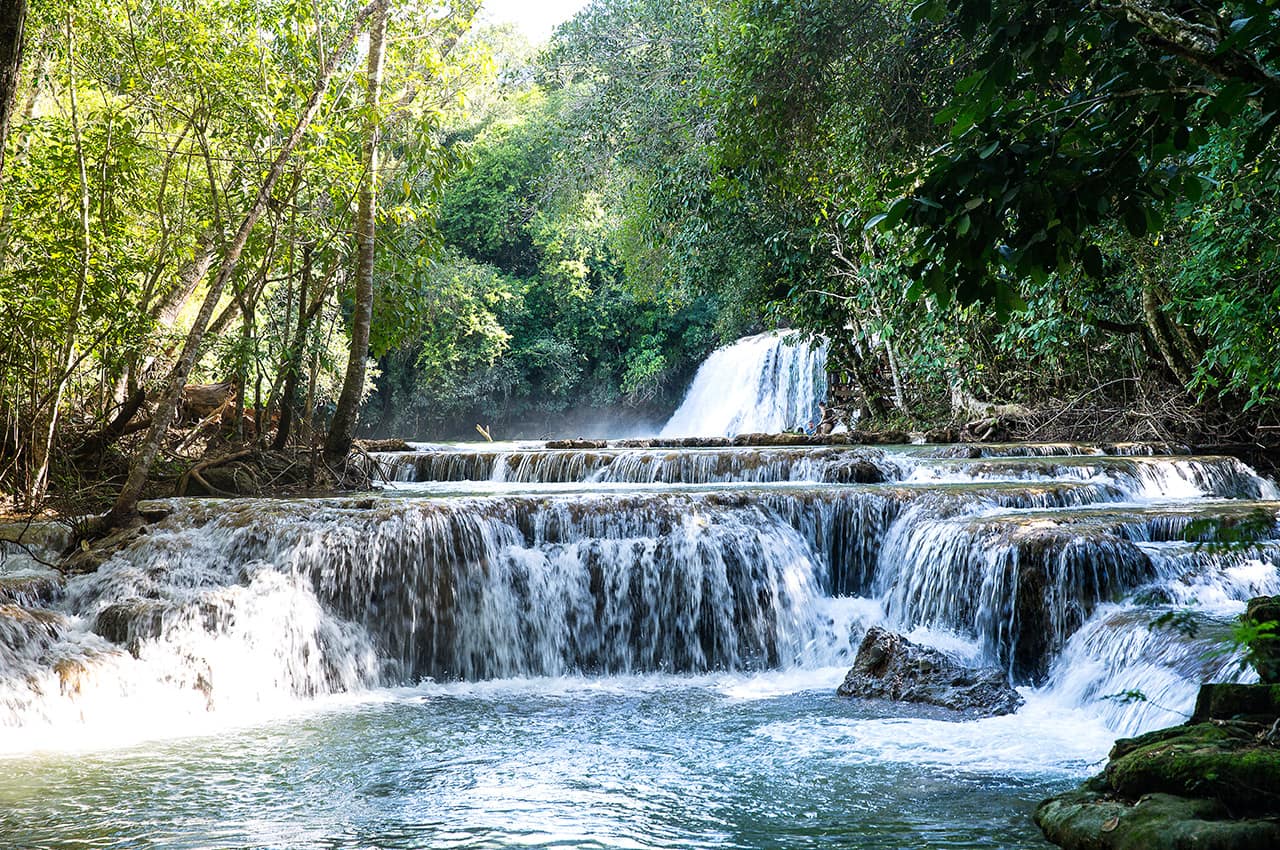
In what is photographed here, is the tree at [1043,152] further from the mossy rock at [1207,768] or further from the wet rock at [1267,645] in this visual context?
the wet rock at [1267,645]

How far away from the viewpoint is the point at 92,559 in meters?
8.01

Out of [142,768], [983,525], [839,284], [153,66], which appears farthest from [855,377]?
[142,768]

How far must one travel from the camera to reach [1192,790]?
11.3 feet

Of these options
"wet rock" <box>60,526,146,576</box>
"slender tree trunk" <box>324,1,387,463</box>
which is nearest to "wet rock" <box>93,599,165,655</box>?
"wet rock" <box>60,526,146,576</box>

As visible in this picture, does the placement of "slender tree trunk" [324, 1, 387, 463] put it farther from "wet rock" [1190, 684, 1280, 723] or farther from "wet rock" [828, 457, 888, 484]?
"wet rock" [1190, 684, 1280, 723]

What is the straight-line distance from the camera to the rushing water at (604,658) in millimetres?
4527

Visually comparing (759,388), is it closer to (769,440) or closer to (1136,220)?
(769,440)

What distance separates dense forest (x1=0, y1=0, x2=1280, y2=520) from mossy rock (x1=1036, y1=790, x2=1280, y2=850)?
178cm

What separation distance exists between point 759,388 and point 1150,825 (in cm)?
2076

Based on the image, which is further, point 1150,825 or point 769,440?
point 769,440

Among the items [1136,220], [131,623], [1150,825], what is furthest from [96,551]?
[1136,220]

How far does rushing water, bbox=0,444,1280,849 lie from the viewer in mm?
4527

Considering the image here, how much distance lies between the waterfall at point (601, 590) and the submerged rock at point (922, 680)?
44 cm

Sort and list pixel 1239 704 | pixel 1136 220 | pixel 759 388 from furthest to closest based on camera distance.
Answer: pixel 759 388 → pixel 1239 704 → pixel 1136 220
